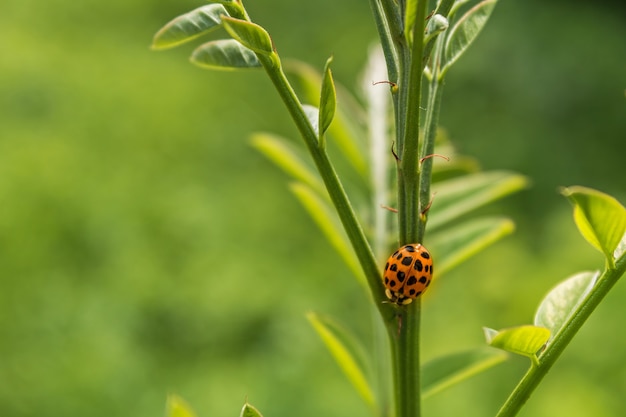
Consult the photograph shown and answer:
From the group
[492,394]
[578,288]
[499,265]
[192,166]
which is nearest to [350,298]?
[499,265]

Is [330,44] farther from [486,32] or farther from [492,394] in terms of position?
[492,394]

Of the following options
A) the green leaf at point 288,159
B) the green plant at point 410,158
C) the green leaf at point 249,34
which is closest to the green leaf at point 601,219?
the green plant at point 410,158

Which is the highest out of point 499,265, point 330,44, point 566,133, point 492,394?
point 330,44

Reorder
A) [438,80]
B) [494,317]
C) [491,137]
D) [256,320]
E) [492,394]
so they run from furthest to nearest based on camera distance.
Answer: [491,137], [256,320], [494,317], [492,394], [438,80]

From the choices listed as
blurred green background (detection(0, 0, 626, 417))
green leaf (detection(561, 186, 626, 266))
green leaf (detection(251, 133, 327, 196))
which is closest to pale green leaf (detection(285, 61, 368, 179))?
green leaf (detection(251, 133, 327, 196))

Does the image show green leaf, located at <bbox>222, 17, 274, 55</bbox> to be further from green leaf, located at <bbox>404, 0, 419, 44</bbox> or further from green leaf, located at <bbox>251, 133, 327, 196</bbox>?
green leaf, located at <bbox>251, 133, 327, 196</bbox>

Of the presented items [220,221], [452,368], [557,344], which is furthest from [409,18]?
[220,221]

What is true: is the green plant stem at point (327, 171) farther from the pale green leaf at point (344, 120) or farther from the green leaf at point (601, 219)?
the pale green leaf at point (344, 120)

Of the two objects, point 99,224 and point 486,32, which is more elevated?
point 486,32
